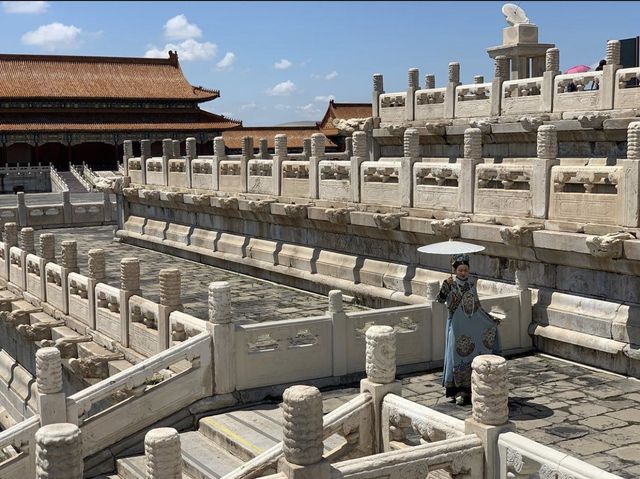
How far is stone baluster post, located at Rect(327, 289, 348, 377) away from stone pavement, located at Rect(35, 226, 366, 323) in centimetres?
321

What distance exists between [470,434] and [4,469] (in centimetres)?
563

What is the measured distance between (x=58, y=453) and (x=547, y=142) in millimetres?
7595

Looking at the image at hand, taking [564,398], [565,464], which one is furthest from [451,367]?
[565,464]

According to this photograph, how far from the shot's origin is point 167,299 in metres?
Answer: 10.8

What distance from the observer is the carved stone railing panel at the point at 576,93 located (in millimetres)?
14438

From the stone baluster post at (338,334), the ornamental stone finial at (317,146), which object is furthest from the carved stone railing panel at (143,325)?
the ornamental stone finial at (317,146)

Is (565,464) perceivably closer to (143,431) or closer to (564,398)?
(564,398)

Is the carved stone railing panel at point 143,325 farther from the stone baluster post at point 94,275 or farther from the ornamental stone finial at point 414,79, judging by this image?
the ornamental stone finial at point 414,79

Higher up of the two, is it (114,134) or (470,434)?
(114,134)

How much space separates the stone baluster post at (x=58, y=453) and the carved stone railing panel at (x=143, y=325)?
5565mm

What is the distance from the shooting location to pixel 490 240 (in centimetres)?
1153

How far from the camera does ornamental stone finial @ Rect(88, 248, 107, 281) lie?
1316 centimetres

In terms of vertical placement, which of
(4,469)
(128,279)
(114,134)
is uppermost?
(114,134)

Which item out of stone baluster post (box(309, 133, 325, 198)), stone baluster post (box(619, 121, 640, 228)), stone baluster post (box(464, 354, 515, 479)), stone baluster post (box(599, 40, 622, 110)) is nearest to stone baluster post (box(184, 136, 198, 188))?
stone baluster post (box(309, 133, 325, 198))
